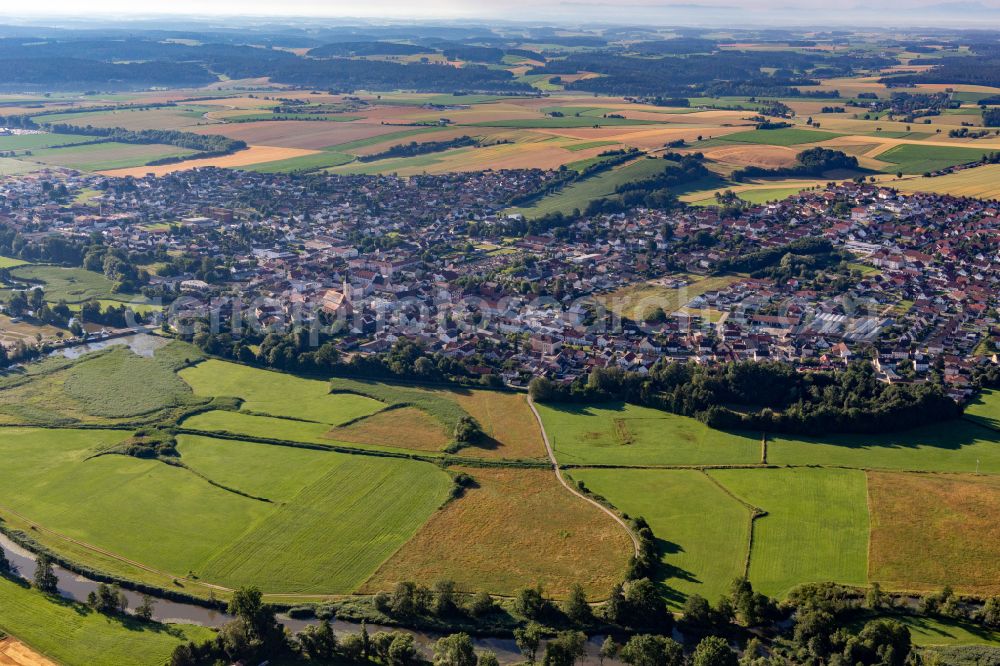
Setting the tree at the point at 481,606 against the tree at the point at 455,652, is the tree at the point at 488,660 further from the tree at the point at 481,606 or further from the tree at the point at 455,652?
the tree at the point at 481,606

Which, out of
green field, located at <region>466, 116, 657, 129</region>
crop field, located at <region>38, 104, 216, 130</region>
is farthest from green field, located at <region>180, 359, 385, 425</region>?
crop field, located at <region>38, 104, 216, 130</region>

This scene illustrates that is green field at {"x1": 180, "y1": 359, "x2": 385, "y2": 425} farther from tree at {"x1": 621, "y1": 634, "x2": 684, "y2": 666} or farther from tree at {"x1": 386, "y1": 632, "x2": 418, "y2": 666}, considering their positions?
tree at {"x1": 621, "y1": 634, "x2": 684, "y2": 666}

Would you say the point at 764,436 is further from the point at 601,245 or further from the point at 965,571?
the point at 601,245

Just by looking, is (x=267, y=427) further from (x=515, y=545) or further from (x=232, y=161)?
(x=232, y=161)

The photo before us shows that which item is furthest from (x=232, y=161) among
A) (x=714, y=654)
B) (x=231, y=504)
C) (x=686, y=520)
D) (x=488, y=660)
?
(x=714, y=654)

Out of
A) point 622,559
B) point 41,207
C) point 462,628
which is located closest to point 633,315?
point 622,559

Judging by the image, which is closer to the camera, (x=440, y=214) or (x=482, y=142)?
(x=440, y=214)
